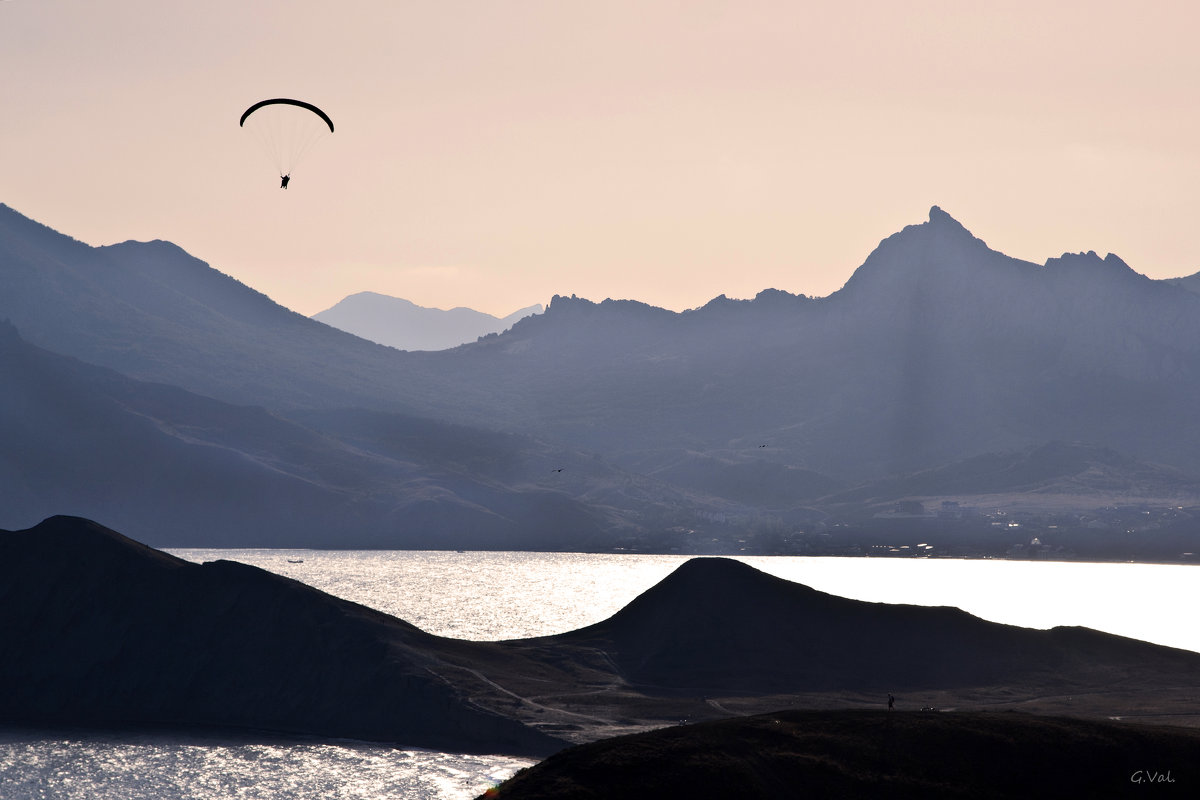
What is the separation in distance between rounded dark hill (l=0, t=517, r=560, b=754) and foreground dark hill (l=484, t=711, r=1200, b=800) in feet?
126

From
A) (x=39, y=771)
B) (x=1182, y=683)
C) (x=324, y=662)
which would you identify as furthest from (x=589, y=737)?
(x=1182, y=683)

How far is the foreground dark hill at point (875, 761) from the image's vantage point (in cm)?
7338

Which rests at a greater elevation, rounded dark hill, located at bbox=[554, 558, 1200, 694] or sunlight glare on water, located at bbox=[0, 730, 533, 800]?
rounded dark hill, located at bbox=[554, 558, 1200, 694]

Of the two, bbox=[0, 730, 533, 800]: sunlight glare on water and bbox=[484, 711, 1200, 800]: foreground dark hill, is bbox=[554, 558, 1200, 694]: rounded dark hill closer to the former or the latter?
bbox=[0, 730, 533, 800]: sunlight glare on water

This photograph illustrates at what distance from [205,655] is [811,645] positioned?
203 feet

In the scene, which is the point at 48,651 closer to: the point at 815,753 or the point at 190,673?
the point at 190,673

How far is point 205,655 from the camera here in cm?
12962

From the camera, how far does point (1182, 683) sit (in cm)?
13312

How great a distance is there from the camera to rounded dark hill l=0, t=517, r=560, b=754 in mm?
121250

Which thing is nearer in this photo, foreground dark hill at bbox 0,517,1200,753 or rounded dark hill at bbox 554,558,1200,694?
foreground dark hill at bbox 0,517,1200,753
